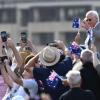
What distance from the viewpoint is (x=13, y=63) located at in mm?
10406

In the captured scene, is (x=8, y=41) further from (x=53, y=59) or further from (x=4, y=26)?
(x=4, y=26)

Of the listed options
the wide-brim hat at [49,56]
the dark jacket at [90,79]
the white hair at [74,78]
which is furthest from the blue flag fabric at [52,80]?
the white hair at [74,78]

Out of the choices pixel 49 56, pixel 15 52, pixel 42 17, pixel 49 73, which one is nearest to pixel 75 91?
pixel 49 73

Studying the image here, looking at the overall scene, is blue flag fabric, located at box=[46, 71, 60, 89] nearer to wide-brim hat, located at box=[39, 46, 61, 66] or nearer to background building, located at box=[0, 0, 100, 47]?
wide-brim hat, located at box=[39, 46, 61, 66]

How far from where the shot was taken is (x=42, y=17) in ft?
261

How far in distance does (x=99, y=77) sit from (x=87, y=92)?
590 millimetres

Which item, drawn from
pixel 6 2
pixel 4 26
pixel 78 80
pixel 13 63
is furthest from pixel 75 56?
pixel 6 2

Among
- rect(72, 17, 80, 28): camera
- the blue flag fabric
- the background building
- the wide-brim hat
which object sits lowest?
the background building

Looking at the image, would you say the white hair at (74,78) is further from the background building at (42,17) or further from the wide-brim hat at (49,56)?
the background building at (42,17)

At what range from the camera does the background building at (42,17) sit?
252ft

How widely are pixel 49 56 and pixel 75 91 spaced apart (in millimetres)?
891

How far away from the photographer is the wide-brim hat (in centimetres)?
959

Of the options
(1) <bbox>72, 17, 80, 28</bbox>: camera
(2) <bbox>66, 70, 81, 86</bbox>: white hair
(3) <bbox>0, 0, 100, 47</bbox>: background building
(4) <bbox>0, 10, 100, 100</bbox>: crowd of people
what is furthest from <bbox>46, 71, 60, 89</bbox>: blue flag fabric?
(3) <bbox>0, 0, 100, 47</bbox>: background building

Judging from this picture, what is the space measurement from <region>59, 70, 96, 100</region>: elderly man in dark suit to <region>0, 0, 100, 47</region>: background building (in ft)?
217
